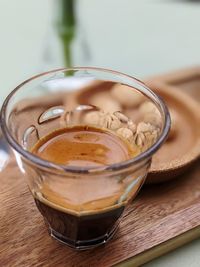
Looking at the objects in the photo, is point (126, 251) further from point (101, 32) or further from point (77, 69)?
point (101, 32)

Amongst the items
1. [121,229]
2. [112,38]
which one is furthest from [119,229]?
[112,38]

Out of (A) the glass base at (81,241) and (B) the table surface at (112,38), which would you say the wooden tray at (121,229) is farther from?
(B) the table surface at (112,38)

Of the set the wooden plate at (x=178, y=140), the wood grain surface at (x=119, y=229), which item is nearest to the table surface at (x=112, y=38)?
the wooden plate at (x=178, y=140)

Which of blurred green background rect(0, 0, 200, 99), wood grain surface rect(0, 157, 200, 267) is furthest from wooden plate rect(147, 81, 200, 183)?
blurred green background rect(0, 0, 200, 99)

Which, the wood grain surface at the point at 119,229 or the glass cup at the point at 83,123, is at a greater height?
the glass cup at the point at 83,123

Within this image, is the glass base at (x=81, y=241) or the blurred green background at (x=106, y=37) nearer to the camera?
the glass base at (x=81, y=241)

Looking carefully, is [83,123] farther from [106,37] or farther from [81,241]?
[106,37]
